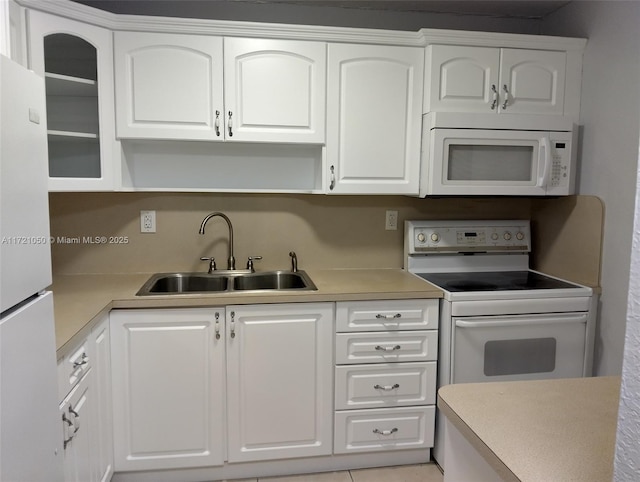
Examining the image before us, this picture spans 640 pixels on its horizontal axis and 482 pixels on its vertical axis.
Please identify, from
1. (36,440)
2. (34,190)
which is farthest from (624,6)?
(36,440)

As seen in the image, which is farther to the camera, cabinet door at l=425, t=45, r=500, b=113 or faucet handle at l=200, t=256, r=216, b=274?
faucet handle at l=200, t=256, r=216, b=274

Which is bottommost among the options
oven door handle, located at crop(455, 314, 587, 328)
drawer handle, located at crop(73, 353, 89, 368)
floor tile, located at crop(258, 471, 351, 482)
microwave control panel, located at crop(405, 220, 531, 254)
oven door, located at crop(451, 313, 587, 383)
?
floor tile, located at crop(258, 471, 351, 482)

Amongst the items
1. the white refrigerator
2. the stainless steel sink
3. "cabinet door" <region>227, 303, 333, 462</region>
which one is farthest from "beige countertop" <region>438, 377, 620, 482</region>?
the stainless steel sink

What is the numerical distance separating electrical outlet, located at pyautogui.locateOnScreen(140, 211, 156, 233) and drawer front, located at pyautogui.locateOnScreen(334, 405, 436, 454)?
136 centimetres

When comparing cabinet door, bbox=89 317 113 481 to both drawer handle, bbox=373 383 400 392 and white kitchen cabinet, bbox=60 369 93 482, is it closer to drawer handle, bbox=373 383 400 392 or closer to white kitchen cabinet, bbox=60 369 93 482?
white kitchen cabinet, bbox=60 369 93 482

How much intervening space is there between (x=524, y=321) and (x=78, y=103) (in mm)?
2267

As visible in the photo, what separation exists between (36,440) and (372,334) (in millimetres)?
1445

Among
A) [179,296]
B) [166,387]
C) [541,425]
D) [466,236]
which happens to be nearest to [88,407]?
[166,387]

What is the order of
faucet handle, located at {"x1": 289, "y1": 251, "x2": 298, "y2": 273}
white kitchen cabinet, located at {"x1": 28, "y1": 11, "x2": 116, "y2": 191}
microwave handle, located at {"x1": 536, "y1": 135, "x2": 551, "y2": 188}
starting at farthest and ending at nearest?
faucet handle, located at {"x1": 289, "y1": 251, "x2": 298, "y2": 273} → microwave handle, located at {"x1": 536, "y1": 135, "x2": 551, "y2": 188} → white kitchen cabinet, located at {"x1": 28, "y1": 11, "x2": 116, "y2": 191}

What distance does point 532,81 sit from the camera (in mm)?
2299

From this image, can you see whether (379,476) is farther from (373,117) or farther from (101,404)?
(373,117)

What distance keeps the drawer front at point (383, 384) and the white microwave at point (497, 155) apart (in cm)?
86

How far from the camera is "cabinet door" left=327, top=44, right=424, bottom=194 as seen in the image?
2.21 m

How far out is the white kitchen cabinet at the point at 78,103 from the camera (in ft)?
6.31
